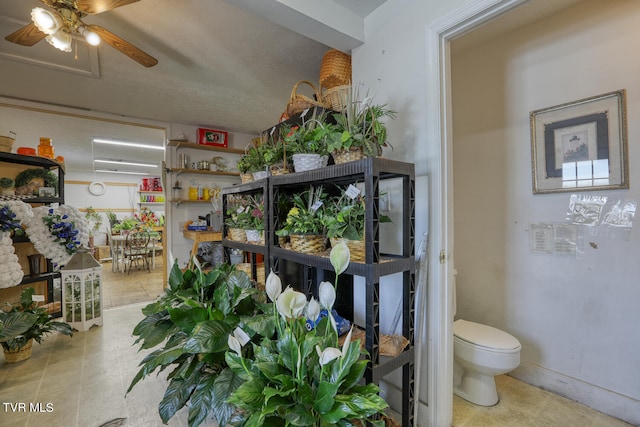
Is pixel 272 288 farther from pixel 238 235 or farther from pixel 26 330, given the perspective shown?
pixel 26 330

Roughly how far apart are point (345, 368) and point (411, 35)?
5.50ft

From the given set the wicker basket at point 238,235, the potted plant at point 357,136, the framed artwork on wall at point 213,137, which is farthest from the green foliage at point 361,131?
the framed artwork on wall at point 213,137

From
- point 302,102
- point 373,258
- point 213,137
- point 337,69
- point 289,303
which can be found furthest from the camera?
point 213,137

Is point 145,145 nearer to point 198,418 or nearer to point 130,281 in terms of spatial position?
point 130,281

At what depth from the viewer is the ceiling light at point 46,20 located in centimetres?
149

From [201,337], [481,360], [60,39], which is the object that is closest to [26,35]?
[60,39]

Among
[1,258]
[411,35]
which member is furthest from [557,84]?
[1,258]

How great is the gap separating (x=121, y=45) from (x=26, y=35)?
51cm

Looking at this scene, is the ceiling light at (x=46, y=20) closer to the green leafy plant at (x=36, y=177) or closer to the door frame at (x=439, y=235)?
the green leafy plant at (x=36, y=177)

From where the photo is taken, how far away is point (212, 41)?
2.14 meters

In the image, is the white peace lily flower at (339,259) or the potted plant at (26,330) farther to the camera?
the potted plant at (26,330)

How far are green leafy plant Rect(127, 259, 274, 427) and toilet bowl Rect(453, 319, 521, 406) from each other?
1233 millimetres

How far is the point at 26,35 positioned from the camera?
5.60ft

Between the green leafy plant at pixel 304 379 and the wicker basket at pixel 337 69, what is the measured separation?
1448 mm
